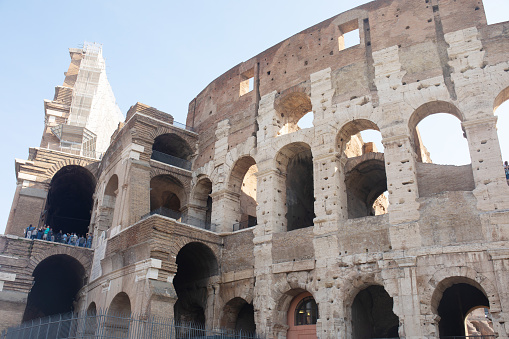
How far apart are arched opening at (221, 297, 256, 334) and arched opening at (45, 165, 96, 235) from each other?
10.1m

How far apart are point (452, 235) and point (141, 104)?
1180 centimetres

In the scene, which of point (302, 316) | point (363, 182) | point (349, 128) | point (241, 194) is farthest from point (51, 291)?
point (349, 128)

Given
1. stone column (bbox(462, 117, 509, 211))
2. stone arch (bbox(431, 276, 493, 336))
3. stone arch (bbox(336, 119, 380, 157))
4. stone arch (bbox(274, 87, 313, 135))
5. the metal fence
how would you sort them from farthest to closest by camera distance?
stone arch (bbox(274, 87, 313, 135)) < stone arch (bbox(431, 276, 493, 336)) < stone arch (bbox(336, 119, 380, 157)) < stone column (bbox(462, 117, 509, 211)) < the metal fence

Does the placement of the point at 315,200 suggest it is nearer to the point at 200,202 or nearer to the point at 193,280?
the point at 193,280

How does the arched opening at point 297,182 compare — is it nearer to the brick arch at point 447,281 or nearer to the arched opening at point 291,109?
the arched opening at point 291,109

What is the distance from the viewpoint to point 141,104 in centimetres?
1797

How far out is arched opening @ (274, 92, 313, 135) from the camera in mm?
16156

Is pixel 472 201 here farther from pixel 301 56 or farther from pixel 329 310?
pixel 301 56

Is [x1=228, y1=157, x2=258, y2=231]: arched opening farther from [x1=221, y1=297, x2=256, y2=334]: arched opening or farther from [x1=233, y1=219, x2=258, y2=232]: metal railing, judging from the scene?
[x1=221, y1=297, x2=256, y2=334]: arched opening

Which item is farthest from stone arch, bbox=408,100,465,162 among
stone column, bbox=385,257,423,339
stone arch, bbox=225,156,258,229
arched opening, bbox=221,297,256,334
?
arched opening, bbox=221,297,256,334

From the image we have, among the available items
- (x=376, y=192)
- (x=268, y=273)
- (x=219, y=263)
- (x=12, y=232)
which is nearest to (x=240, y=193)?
(x=219, y=263)

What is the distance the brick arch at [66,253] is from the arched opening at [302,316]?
842 cm

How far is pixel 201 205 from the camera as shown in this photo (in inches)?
706

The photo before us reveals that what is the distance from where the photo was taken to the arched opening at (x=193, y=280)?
15.7 meters
